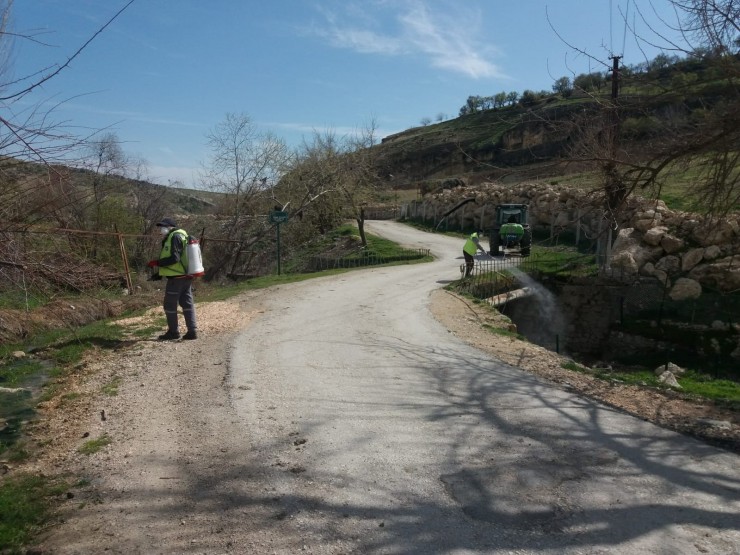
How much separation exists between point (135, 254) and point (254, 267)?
8784mm

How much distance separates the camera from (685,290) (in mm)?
17516


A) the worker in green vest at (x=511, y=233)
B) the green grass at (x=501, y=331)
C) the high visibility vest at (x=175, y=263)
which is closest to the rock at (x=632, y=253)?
the worker in green vest at (x=511, y=233)

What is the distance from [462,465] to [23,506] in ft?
10.5

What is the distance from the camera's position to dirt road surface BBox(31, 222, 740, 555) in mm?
3699

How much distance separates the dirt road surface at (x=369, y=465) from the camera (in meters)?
3.70

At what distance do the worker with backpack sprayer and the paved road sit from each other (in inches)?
61.0

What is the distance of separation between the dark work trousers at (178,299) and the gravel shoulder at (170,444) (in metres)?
0.34

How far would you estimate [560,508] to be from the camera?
4.04 metres

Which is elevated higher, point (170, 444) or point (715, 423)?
point (170, 444)

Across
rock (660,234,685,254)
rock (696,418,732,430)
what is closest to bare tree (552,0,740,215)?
rock (696,418,732,430)

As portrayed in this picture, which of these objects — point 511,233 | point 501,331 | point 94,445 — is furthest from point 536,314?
point 94,445

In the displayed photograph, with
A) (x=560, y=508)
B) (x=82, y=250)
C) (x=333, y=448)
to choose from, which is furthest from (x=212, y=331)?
(x=560, y=508)

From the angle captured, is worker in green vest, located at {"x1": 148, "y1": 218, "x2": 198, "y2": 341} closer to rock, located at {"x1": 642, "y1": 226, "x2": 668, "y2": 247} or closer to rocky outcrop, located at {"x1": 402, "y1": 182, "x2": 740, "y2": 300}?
rocky outcrop, located at {"x1": 402, "y1": 182, "x2": 740, "y2": 300}

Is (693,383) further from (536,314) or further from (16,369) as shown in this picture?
(16,369)
